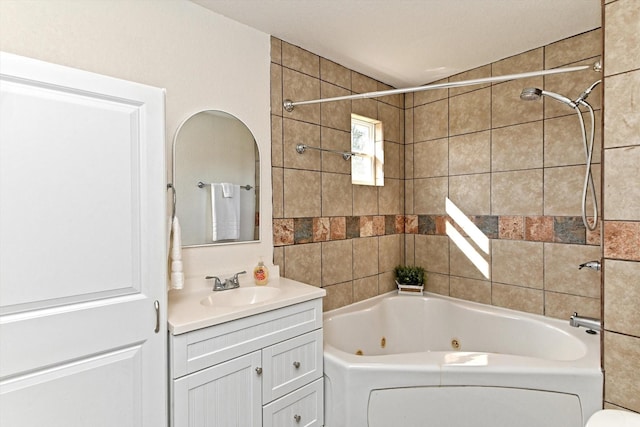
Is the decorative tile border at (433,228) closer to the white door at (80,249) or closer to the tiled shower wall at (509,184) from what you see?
the tiled shower wall at (509,184)

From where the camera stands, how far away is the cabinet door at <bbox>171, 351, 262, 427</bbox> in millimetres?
1367

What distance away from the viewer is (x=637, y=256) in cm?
144

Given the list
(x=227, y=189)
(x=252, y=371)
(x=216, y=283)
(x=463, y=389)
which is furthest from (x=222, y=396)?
(x=463, y=389)

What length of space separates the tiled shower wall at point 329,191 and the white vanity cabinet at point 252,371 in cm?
63

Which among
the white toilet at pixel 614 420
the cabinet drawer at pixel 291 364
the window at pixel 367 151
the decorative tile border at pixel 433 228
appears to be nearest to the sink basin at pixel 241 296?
the cabinet drawer at pixel 291 364

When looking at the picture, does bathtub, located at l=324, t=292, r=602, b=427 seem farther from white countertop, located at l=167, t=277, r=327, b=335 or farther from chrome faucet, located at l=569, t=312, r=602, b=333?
white countertop, located at l=167, t=277, r=327, b=335

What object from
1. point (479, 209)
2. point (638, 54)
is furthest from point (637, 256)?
point (479, 209)

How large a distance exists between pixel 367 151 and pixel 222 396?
7.08 ft

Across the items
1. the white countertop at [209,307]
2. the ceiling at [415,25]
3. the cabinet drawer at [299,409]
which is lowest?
the cabinet drawer at [299,409]

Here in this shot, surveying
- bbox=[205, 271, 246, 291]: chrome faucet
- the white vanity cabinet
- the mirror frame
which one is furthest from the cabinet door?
the mirror frame

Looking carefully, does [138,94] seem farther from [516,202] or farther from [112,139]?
[516,202]

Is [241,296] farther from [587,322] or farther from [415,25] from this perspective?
[415,25]

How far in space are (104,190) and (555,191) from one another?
261 centimetres

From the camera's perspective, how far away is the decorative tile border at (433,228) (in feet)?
7.41
